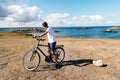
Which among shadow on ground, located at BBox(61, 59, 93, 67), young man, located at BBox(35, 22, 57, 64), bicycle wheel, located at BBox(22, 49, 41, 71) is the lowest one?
shadow on ground, located at BBox(61, 59, 93, 67)

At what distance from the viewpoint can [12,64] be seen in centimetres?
1140

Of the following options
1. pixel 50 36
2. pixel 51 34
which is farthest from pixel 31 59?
Result: pixel 51 34

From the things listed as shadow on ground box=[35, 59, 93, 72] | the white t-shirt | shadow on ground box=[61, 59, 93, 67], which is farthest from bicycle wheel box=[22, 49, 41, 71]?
shadow on ground box=[61, 59, 93, 67]

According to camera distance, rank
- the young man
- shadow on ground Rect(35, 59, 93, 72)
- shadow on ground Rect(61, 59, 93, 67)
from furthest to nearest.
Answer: shadow on ground Rect(61, 59, 93, 67)
shadow on ground Rect(35, 59, 93, 72)
the young man

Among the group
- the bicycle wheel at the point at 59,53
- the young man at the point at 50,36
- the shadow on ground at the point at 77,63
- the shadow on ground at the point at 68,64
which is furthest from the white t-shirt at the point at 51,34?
the shadow on ground at the point at 77,63

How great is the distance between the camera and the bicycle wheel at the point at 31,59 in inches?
396

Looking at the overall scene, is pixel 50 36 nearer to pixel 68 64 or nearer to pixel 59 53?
pixel 59 53

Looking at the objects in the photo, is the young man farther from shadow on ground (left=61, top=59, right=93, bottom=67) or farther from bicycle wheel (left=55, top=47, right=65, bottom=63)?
shadow on ground (left=61, top=59, right=93, bottom=67)

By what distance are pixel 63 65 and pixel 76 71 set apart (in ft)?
4.64

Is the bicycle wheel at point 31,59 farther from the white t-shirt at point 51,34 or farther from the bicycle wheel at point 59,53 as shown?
the bicycle wheel at point 59,53

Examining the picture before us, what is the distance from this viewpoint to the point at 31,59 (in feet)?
33.1

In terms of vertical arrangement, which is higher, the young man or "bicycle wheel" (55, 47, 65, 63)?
the young man

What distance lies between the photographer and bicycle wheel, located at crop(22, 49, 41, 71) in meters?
10.1

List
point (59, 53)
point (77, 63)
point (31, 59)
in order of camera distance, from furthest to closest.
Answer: point (77, 63), point (59, 53), point (31, 59)
